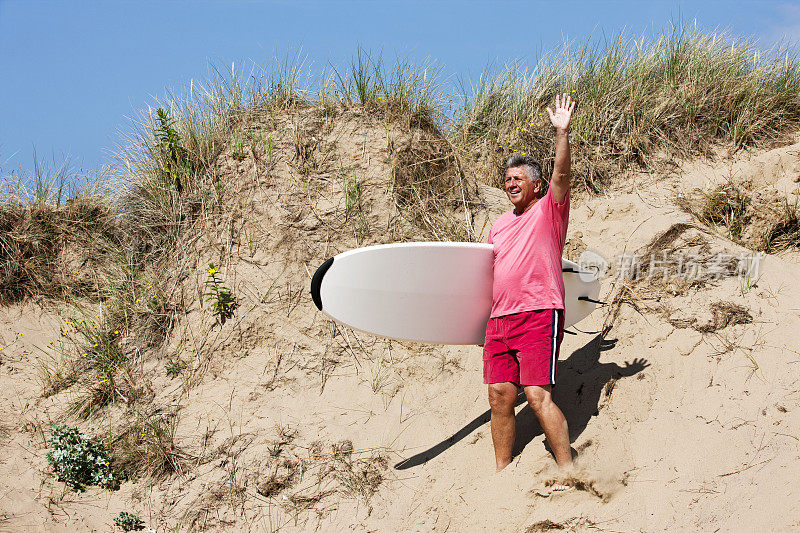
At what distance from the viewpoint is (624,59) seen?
23.2ft

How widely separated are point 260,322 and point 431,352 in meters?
1.48

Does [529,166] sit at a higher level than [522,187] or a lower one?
higher

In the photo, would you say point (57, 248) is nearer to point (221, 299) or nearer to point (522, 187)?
point (221, 299)

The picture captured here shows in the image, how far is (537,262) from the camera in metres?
3.47

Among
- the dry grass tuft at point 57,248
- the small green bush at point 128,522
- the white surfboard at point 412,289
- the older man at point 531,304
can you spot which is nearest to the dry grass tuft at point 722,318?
the older man at point 531,304

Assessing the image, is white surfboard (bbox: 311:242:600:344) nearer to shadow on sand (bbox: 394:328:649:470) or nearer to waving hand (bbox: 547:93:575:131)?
shadow on sand (bbox: 394:328:649:470)

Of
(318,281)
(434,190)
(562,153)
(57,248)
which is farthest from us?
(57,248)

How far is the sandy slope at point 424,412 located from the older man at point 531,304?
344 mm

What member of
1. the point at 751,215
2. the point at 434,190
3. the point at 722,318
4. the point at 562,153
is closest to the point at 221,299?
the point at 434,190

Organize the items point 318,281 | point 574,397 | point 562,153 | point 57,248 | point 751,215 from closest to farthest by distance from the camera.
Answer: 1. point 562,153
2. point 318,281
3. point 574,397
4. point 751,215
5. point 57,248

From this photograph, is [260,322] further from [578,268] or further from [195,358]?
[578,268]

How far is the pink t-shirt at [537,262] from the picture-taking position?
345cm

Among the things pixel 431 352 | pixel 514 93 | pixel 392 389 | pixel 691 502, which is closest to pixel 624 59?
pixel 514 93

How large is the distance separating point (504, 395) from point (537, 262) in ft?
2.59
